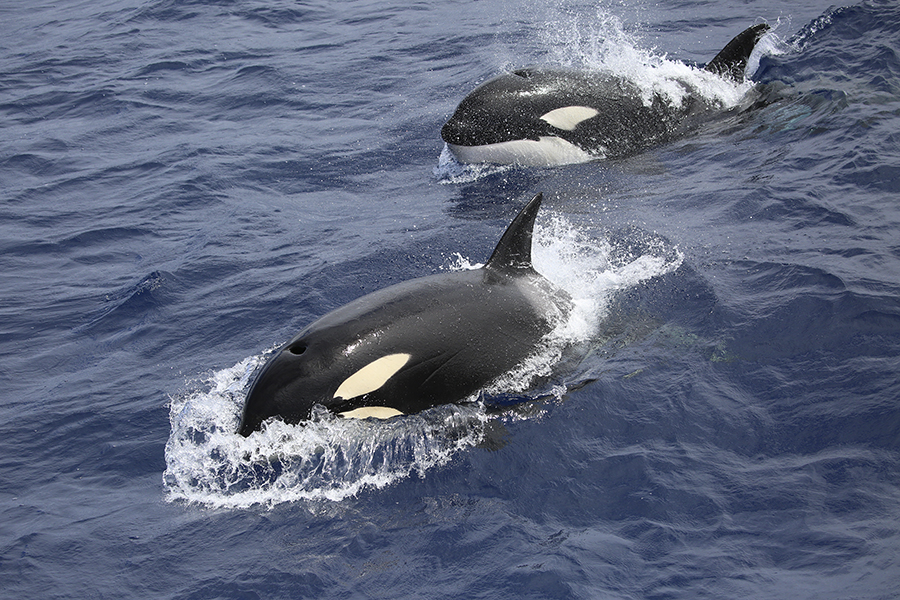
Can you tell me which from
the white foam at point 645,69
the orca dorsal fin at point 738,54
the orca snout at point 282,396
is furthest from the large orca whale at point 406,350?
the orca dorsal fin at point 738,54

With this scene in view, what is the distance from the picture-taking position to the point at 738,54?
43.5 feet

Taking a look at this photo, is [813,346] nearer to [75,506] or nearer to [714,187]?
[714,187]

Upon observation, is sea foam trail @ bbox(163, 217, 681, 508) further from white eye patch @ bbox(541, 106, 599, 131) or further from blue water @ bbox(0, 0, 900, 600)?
white eye patch @ bbox(541, 106, 599, 131)

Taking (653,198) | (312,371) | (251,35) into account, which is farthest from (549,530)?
(251,35)

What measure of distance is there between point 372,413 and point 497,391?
41.6 inches

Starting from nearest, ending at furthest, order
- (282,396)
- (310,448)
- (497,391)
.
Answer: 1. (282,396)
2. (310,448)
3. (497,391)

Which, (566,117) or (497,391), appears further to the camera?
(566,117)

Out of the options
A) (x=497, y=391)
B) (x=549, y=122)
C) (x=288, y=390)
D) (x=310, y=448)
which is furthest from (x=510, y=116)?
(x=310, y=448)

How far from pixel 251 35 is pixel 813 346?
1725 centimetres

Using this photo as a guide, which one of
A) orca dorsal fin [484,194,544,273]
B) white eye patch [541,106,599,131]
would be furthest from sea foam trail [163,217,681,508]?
white eye patch [541,106,599,131]

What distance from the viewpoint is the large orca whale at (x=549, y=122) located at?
11875 millimetres

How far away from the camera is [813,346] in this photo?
719cm

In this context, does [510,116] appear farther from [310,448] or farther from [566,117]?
[310,448]

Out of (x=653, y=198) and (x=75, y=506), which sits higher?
(x=653, y=198)
